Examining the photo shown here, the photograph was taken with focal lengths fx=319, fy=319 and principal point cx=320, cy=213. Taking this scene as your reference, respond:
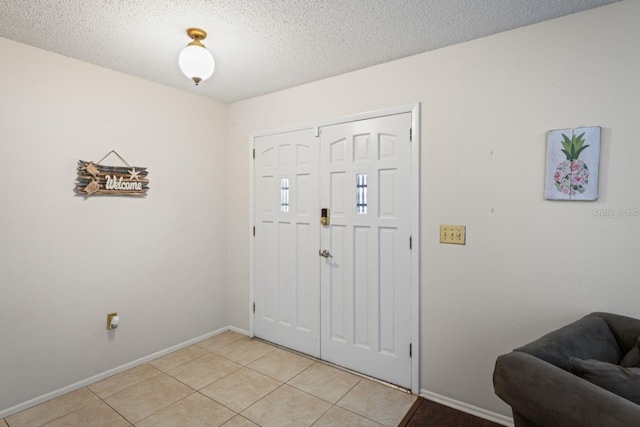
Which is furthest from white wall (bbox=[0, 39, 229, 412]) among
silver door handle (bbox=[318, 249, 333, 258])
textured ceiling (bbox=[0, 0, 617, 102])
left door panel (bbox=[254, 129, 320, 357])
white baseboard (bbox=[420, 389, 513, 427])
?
white baseboard (bbox=[420, 389, 513, 427])

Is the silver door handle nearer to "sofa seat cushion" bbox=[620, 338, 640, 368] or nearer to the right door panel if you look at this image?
the right door panel

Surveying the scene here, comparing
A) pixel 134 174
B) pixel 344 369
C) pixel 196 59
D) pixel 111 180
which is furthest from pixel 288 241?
pixel 196 59

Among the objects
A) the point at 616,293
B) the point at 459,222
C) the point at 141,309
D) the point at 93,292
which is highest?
the point at 459,222

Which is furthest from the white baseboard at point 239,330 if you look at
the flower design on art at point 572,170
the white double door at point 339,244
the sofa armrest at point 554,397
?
the flower design on art at point 572,170

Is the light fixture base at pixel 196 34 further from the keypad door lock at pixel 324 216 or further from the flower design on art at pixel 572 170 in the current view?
the flower design on art at pixel 572 170

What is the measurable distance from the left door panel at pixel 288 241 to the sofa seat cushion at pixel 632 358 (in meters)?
A: 2.00

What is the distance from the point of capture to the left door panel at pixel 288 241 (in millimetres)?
2910

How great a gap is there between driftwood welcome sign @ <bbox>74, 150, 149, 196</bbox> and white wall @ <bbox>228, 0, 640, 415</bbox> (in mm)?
2020

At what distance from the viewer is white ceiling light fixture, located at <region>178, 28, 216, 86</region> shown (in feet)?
6.31

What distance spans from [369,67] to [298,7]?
0.94 metres

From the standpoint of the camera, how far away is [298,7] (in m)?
1.79

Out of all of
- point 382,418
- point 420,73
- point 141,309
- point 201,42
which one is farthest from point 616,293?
point 141,309

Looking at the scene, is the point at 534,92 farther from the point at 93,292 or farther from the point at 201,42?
the point at 93,292

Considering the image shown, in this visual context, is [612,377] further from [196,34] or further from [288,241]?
[196,34]
